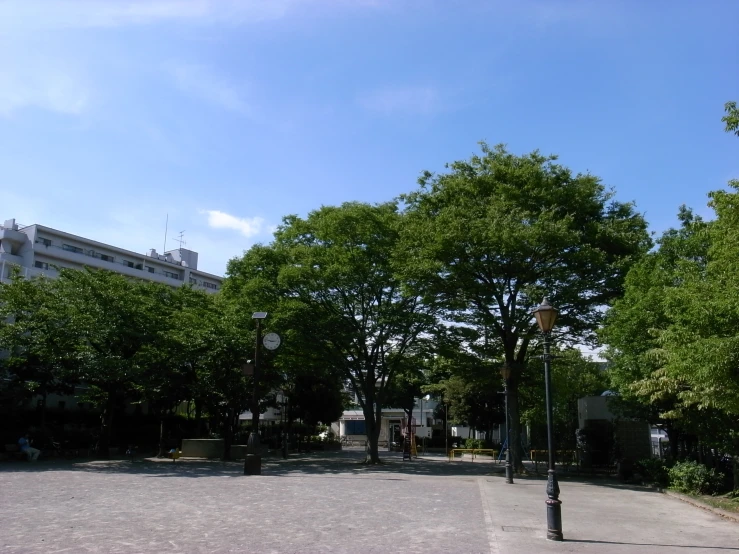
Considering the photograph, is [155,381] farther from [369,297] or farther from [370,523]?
[370,523]

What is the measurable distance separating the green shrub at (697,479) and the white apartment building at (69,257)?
4198cm

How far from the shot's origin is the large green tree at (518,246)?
2283cm

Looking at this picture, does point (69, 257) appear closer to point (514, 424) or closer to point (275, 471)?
point (275, 471)

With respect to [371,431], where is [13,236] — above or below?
above

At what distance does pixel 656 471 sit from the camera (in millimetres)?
20391

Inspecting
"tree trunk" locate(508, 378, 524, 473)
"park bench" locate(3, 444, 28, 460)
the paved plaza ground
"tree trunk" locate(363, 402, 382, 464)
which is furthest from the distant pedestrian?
"tree trunk" locate(508, 378, 524, 473)

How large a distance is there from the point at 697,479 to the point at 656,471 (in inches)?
131

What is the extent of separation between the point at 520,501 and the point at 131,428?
28.3 metres

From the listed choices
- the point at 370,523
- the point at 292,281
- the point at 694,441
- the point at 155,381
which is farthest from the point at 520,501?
the point at 155,381

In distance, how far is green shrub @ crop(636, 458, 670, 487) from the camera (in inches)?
782

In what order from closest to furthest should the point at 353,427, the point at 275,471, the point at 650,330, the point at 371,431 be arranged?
the point at 650,330
the point at 275,471
the point at 371,431
the point at 353,427

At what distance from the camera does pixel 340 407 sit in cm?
4756

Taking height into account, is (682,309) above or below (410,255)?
below

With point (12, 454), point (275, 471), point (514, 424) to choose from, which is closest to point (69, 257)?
point (12, 454)
